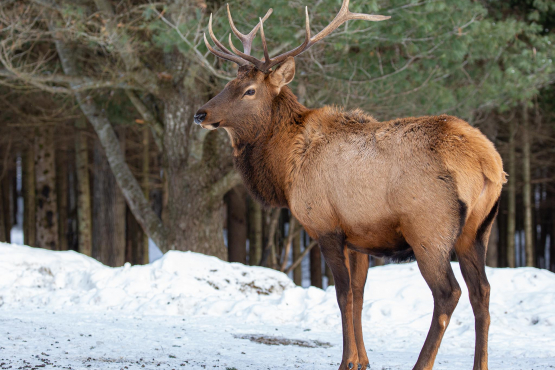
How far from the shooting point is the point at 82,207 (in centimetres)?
1506

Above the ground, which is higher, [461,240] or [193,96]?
[193,96]

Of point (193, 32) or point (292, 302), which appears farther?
point (193, 32)

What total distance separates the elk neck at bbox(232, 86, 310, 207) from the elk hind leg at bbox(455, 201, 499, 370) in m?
1.54

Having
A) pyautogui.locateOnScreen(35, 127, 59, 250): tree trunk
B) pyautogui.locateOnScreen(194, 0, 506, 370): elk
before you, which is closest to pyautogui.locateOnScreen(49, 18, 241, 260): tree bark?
pyautogui.locateOnScreen(35, 127, 59, 250): tree trunk

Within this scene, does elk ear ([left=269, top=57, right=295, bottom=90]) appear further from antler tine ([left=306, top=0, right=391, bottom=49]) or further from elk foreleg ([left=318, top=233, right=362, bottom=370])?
elk foreleg ([left=318, top=233, right=362, bottom=370])

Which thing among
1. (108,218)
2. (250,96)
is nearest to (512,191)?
(108,218)

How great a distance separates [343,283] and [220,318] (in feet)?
8.90

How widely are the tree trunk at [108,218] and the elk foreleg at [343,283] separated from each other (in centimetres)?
1097

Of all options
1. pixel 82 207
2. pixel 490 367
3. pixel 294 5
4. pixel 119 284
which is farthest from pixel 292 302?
pixel 82 207

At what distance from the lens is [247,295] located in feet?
25.9

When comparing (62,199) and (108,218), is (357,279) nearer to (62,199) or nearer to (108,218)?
(108,218)

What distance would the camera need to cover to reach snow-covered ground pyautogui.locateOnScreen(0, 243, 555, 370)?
5.02 meters

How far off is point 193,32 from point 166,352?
533 centimetres

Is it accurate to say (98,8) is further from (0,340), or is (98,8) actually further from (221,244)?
(0,340)
